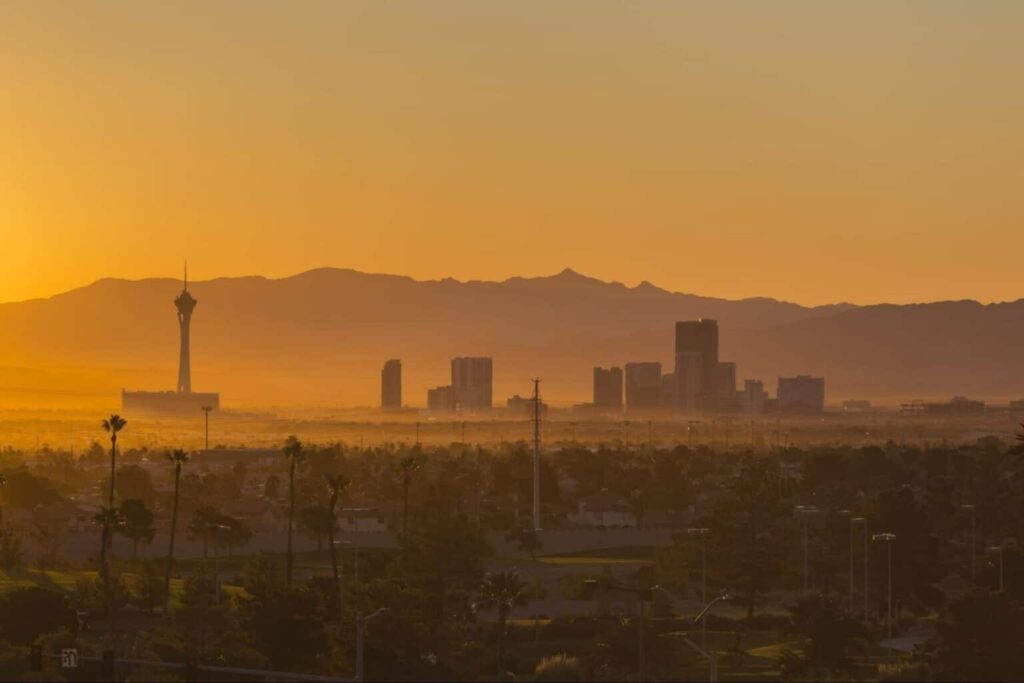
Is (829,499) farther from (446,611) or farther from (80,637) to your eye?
(80,637)

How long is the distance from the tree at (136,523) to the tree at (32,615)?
43243mm

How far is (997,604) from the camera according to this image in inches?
3905

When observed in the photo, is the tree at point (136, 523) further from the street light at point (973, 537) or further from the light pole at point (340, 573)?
the street light at point (973, 537)

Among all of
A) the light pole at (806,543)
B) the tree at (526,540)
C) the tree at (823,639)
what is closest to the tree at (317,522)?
the tree at (526,540)

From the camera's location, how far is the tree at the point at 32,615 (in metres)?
101

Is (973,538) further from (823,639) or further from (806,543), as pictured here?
(823,639)

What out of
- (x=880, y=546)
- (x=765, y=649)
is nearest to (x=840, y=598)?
(x=880, y=546)

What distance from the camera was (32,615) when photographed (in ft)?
336

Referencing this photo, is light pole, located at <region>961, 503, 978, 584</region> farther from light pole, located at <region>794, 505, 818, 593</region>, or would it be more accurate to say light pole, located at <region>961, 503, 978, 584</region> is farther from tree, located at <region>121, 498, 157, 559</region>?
tree, located at <region>121, 498, 157, 559</region>

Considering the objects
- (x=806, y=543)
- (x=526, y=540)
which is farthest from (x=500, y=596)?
(x=526, y=540)

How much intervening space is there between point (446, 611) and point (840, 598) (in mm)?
34979

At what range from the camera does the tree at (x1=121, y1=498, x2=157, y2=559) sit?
5940 inches

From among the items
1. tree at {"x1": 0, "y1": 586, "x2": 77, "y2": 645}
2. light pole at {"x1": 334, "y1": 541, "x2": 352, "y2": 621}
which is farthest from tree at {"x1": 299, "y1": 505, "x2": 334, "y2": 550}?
tree at {"x1": 0, "y1": 586, "x2": 77, "y2": 645}

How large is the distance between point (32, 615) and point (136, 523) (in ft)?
164
